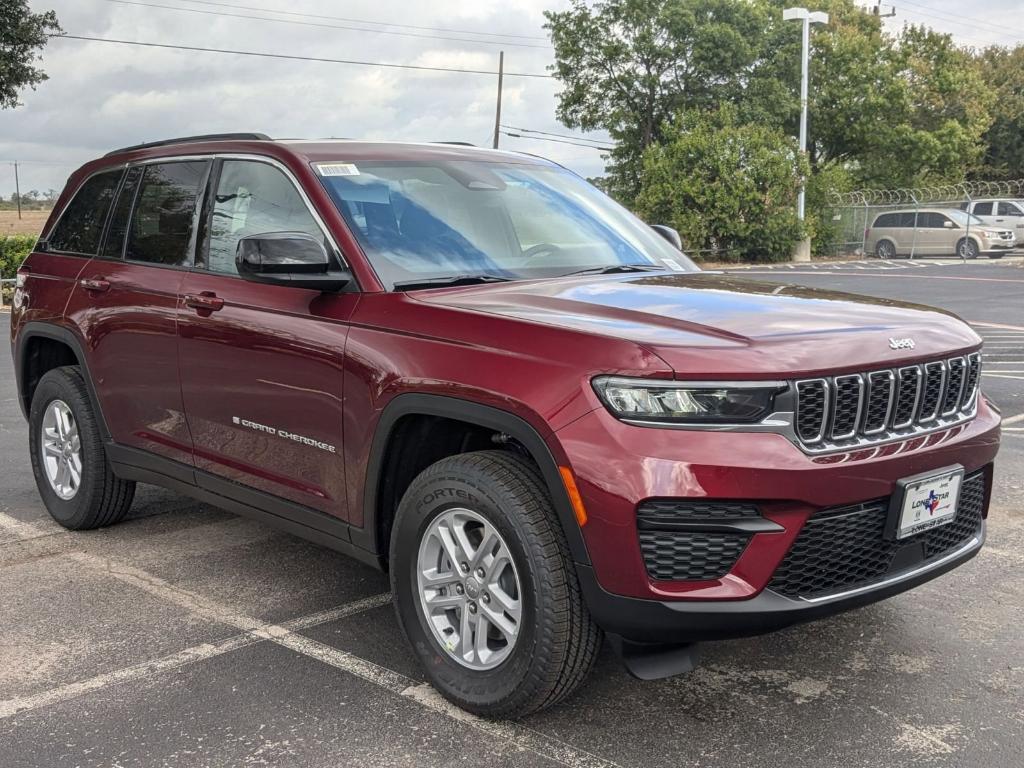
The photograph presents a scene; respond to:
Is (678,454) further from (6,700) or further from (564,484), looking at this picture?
(6,700)

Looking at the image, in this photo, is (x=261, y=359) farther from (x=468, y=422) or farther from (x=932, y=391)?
(x=932, y=391)

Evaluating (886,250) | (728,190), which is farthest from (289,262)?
(886,250)

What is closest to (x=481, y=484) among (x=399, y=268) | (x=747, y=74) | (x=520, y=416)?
(x=520, y=416)

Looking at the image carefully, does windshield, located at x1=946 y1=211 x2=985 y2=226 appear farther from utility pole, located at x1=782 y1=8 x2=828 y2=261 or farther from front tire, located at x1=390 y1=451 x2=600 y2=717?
front tire, located at x1=390 y1=451 x2=600 y2=717

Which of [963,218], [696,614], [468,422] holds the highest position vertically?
[963,218]

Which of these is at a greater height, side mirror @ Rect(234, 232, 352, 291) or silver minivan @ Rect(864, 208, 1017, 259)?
side mirror @ Rect(234, 232, 352, 291)

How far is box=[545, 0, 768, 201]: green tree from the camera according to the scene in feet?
128

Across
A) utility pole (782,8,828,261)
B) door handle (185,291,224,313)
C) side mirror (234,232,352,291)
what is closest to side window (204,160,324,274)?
door handle (185,291,224,313)

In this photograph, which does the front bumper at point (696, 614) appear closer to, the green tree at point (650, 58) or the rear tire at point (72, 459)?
the rear tire at point (72, 459)

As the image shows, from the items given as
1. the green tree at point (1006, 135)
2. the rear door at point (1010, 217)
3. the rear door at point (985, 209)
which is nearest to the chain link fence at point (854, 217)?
the rear door at point (985, 209)

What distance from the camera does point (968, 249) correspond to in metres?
33.9

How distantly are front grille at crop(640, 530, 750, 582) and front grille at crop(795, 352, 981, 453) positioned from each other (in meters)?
0.35

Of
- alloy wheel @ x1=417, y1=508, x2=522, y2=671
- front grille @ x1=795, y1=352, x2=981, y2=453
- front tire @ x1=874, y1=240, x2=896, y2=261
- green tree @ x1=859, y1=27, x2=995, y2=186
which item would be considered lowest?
front tire @ x1=874, y1=240, x2=896, y2=261

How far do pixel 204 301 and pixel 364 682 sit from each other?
65.4 inches
